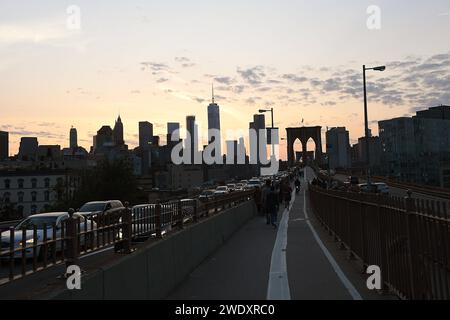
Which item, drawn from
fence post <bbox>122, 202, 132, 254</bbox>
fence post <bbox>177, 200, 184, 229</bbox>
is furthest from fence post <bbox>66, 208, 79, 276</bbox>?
fence post <bbox>177, 200, 184, 229</bbox>

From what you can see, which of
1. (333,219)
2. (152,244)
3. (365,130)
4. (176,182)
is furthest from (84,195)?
(176,182)

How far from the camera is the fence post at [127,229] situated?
28.0 ft

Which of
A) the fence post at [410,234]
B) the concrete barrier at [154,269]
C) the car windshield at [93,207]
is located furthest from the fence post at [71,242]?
the car windshield at [93,207]


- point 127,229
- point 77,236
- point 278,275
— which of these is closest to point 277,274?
point 278,275

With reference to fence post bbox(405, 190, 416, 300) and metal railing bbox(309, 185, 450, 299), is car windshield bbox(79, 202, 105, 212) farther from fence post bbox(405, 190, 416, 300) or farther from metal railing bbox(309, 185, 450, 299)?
fence post bbox(405, 190, 416, 300)

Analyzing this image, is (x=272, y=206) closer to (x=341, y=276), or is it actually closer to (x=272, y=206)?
(x=272, y=206)

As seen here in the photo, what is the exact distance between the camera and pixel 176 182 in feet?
628

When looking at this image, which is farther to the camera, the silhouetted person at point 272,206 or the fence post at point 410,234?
the silhouetted person at point 272,206

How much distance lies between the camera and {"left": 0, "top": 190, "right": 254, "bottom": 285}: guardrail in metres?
5.75

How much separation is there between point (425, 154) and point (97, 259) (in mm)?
93052

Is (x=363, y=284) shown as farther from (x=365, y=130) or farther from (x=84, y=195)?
(x=84, y=195)

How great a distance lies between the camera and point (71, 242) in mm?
6633

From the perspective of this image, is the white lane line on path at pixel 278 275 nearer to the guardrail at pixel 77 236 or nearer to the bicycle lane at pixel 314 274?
the bicycle lane at pixel 314 274

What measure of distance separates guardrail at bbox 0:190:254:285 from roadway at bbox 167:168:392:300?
1.27 m
